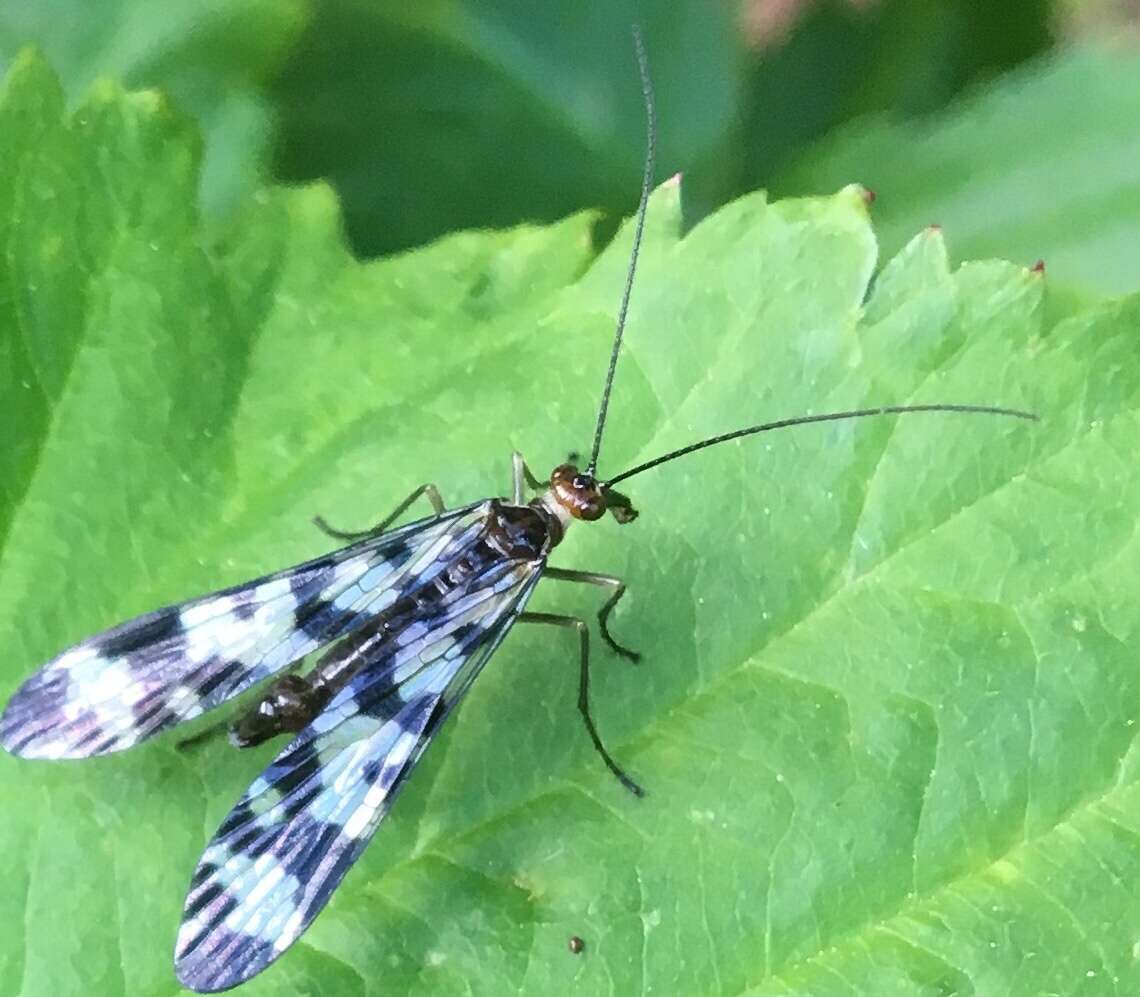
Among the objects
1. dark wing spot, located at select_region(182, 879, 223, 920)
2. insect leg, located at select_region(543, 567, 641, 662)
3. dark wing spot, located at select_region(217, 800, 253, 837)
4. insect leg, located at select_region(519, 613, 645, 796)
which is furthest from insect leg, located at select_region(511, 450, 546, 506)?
dark wing spot, located at select_region(182, 879, 223, 920)

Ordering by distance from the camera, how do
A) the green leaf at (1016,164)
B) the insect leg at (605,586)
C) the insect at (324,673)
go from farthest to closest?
1. the green leaf at (1016,164)
2. the insect leg at (605,586)
3. the insect at (324,673)

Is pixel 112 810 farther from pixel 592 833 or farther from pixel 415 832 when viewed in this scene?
pixel 592 833

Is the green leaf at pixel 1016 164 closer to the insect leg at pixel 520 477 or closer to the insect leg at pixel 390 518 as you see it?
the insect leg at pixel 520 477

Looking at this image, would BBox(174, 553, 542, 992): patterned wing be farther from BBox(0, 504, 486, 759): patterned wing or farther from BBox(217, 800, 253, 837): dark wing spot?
BBox(0, 504, 486, 759): patterned wing

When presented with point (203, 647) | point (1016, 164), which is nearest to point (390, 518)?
point (203, 647)

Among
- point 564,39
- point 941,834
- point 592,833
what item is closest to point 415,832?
point 592,833

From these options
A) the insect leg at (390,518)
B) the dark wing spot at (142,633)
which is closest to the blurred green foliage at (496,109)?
the insect leg at (390,518)
